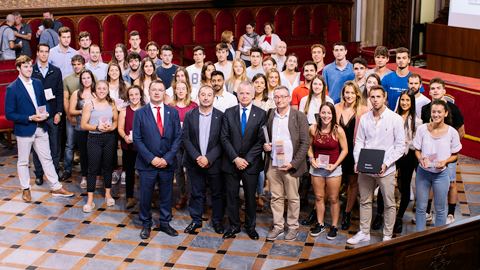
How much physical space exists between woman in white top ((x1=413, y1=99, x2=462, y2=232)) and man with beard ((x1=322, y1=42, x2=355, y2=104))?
1713 millimetres

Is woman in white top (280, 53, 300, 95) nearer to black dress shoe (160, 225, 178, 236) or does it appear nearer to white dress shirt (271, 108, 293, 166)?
white dress shirt (271, 108, 293, 166)

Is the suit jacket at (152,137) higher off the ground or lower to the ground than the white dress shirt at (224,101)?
lower

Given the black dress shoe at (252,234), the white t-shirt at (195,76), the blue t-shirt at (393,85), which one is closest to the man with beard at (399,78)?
the blue t-shirt at (393,85)

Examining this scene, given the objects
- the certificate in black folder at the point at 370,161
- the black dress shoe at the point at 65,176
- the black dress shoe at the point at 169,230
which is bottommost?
the black dress shoe at the point at 169,230

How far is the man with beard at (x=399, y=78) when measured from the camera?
564 centimetres

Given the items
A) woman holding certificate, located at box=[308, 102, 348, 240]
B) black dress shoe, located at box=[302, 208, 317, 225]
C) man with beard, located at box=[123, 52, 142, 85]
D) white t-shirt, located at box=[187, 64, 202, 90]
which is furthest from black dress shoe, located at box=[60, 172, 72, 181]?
woman holding certificate, located at box=[308, 102, 348, 240]

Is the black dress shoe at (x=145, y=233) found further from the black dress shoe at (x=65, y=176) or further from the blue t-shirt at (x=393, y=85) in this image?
the blue t-shirt at (x=393, y=85)

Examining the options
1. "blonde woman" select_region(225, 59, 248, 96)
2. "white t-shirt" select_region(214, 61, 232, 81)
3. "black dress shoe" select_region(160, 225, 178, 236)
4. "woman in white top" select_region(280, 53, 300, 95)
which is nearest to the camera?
"black dress shoe" select_region(160, 225, 178, 236)

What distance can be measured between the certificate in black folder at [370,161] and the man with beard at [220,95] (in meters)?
1.61

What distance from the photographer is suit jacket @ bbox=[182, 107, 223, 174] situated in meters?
4.96

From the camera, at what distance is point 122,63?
673 centimetres

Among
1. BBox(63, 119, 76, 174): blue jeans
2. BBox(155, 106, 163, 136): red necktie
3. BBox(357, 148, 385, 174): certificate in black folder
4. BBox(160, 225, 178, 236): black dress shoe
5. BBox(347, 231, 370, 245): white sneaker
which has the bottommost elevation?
BBox(347, 231, 370, 245): white sneaker

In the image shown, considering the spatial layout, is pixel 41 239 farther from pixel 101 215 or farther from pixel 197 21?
pixel 197 21

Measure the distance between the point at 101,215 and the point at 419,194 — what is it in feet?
10.6
